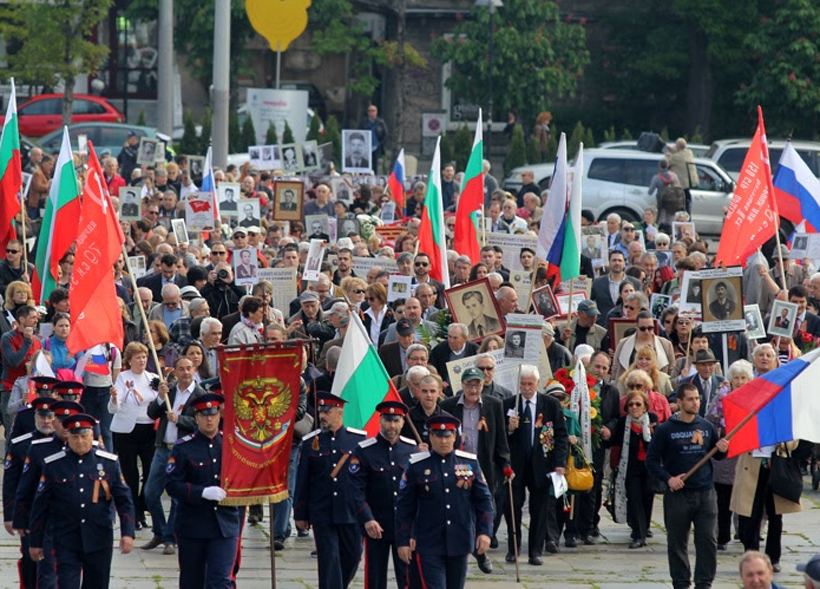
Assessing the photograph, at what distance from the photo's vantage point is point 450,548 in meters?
11.8

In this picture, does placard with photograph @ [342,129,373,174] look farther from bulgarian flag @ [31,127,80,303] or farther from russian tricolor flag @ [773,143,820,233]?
bulgarian flag @ [31,127,80,303]

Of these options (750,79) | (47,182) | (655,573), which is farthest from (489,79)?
(655,573)

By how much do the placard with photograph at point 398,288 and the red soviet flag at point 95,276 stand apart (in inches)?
139

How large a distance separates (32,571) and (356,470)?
2403 millimetres

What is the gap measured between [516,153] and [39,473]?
26234 millimetres

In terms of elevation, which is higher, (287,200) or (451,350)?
(287,200)

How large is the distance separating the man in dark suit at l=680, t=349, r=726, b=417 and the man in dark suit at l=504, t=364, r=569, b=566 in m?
1.30

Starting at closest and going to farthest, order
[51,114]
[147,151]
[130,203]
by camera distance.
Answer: [130,203] < [147,151] < [51,114]

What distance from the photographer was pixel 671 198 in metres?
28.2

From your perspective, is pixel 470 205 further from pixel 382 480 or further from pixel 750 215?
pixel 382 480

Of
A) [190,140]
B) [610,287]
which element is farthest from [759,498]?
[190,140]

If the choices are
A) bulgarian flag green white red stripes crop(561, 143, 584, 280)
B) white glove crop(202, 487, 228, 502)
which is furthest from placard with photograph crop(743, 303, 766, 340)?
white glove crop(202, 487, 228, 502)

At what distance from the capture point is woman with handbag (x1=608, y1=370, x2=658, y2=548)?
576 inches

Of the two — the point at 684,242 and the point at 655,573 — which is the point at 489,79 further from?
the point at 655,573
